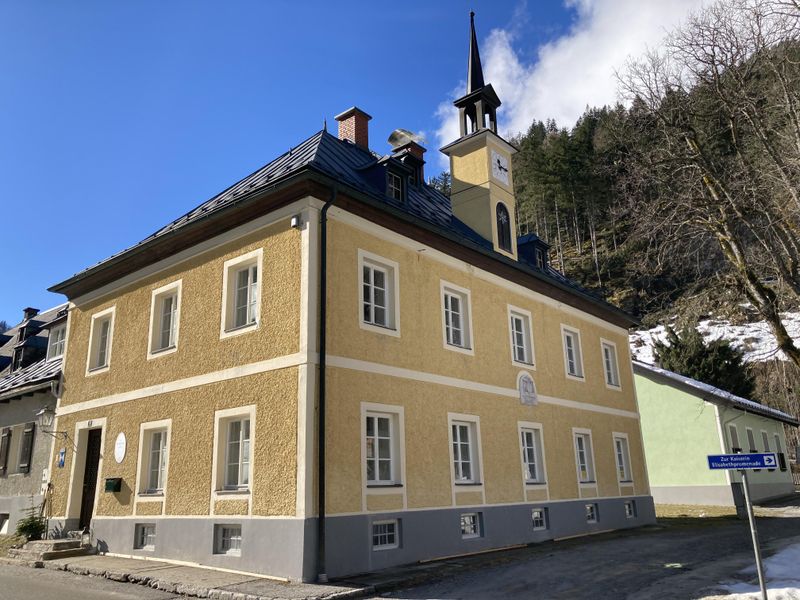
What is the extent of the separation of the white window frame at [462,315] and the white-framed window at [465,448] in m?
1.56

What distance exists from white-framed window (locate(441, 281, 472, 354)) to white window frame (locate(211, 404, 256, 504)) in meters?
4.82

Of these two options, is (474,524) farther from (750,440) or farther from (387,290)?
(750,440)

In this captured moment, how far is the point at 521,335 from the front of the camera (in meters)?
16.4

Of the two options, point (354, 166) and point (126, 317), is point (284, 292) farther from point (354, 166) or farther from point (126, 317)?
point (126, 317)

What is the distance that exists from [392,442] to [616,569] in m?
4.41

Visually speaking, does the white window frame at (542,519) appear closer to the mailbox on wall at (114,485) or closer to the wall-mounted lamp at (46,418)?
the mailbox on wall at (114,485)

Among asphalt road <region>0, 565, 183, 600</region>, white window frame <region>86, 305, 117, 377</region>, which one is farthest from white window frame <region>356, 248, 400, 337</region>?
white window frame <region>86, 305, 117, 377</region>

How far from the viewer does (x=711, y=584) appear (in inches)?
337

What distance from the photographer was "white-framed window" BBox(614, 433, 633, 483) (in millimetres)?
19312

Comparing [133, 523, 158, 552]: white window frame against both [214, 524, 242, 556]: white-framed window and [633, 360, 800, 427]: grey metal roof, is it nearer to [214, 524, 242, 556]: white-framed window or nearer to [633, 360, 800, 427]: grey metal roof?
[214, 524, 242, 556]: white-framed window

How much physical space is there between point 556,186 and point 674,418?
33.6 metres

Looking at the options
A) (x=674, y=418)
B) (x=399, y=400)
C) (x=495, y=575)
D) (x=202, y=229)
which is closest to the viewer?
(x=495, y=575)

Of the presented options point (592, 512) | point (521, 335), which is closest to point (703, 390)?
point (592, 512)

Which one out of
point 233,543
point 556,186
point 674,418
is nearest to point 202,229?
point 233,543
